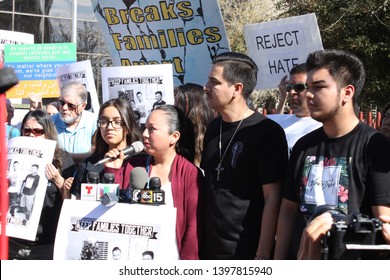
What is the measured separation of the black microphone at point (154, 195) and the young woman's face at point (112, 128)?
3.03 ft

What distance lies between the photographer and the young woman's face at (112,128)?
4.53 meters

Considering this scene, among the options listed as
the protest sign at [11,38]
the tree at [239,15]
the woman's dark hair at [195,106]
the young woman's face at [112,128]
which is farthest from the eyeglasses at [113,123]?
the tree at [239,15]

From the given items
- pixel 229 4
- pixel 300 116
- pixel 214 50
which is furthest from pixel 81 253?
pixel 229 4

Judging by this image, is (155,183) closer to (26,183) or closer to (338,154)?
(338,154)

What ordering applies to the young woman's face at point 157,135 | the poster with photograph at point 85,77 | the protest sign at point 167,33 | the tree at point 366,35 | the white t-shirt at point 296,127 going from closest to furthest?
the young woman's face at point 157,135 < the white t-shirt at point 296,127 < the protest sign at point 167,33 < the poster with photograph at point 85,77 < the tree at point 366,35

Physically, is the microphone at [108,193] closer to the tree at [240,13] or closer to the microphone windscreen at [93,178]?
the microphone windscreen at [93,178]

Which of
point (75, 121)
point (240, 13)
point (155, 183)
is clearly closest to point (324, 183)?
point (155, 183)

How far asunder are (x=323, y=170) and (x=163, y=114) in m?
1.19

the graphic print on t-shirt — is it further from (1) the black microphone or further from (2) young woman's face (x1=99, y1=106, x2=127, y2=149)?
(2) young woman's face (x1=99, y1=106, x2=127, y2=149)

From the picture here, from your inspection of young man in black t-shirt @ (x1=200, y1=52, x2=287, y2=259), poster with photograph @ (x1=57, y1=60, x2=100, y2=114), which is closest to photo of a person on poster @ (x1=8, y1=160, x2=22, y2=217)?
young man in black t-shirt @ (x1=200, y1=52, x2=287, y2=259)

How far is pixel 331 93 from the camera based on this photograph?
3373 mm

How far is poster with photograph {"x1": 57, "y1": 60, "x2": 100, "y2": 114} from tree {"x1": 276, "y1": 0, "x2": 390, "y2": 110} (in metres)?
12.8

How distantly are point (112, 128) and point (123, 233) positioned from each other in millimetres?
1017

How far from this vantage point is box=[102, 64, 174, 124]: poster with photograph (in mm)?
5684
